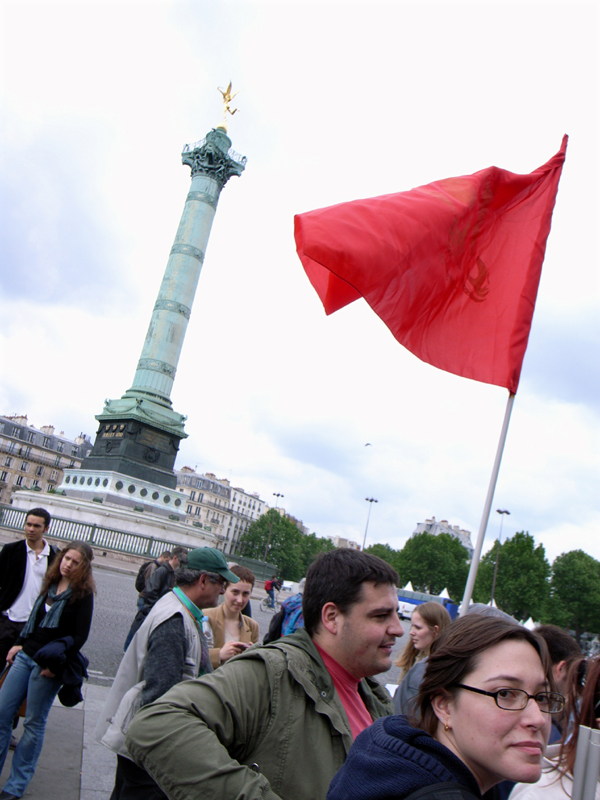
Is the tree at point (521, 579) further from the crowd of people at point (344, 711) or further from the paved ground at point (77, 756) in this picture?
the crowd of people at point (344, 711)

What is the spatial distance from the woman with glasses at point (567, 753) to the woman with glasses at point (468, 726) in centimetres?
32

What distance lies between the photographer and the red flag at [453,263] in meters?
4.15

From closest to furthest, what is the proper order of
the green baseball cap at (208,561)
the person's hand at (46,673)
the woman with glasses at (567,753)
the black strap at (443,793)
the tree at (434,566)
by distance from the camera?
the black strap at (443,793), the woman with glasses at (567,753), the green baseball cap at (208,561), the person's hand at (46,673), the tree at (434,566)

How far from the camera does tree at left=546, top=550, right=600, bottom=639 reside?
60.8 meters

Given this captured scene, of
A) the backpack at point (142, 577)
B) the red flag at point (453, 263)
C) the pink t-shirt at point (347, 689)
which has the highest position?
the red flag at point (453, 263)

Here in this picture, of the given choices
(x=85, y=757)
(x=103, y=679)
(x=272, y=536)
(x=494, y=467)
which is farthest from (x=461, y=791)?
(x=272, y=536)

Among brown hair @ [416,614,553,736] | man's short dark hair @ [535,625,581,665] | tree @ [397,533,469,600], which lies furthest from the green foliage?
brown hair @ [416,614,553,736]

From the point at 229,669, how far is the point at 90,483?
2836 cm

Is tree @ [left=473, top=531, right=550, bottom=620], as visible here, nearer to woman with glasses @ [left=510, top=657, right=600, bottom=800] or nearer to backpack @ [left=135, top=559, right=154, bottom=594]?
backpack @ [left=135, top=559, right=154, bottom=594]

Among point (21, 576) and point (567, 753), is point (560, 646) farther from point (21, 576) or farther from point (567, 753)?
point (21, 576)

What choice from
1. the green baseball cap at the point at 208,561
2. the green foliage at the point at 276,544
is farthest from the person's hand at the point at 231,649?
the green foliage at the point at 276,544

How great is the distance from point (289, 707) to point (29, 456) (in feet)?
269

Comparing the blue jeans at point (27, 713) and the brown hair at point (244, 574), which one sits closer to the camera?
the blue jeans at point (27, 713)

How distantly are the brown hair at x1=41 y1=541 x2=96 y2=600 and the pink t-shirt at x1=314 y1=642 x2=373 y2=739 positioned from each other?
8.62 feet
